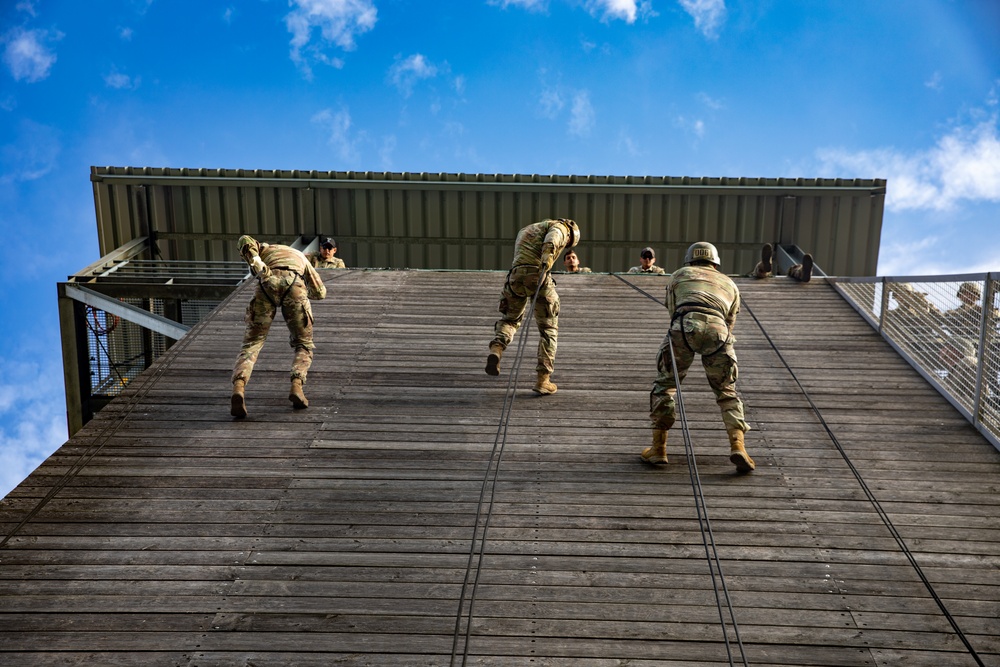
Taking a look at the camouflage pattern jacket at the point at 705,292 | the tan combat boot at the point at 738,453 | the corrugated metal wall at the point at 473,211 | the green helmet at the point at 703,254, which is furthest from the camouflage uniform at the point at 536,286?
the corrugated metal wall at the point at 473,211

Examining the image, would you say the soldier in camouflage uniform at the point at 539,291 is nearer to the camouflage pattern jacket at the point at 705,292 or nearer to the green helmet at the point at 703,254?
the green helmet at the point at 703,254

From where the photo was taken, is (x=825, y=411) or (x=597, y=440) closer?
(x=597, y=440)

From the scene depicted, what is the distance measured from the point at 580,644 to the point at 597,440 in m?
2.77

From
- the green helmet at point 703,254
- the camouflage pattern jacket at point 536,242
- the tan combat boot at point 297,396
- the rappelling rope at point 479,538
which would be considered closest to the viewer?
the rappelling rope at point 479,538

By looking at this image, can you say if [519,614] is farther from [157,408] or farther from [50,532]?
[157,408]

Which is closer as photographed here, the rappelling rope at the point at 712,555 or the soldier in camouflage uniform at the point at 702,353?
the rappelling rope at the point at 712,555

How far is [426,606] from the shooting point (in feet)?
16.2

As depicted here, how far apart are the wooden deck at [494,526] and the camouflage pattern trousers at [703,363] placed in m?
0.51

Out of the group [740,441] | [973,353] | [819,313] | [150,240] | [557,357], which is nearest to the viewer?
[740,441]

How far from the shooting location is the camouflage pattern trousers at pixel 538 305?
8305 mm

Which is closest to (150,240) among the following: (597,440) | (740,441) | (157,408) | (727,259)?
(157,408)

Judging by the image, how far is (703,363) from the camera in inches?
256

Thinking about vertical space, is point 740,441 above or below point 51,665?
above

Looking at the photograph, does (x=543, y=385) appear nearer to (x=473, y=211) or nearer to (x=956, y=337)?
(x=956, y=337)
